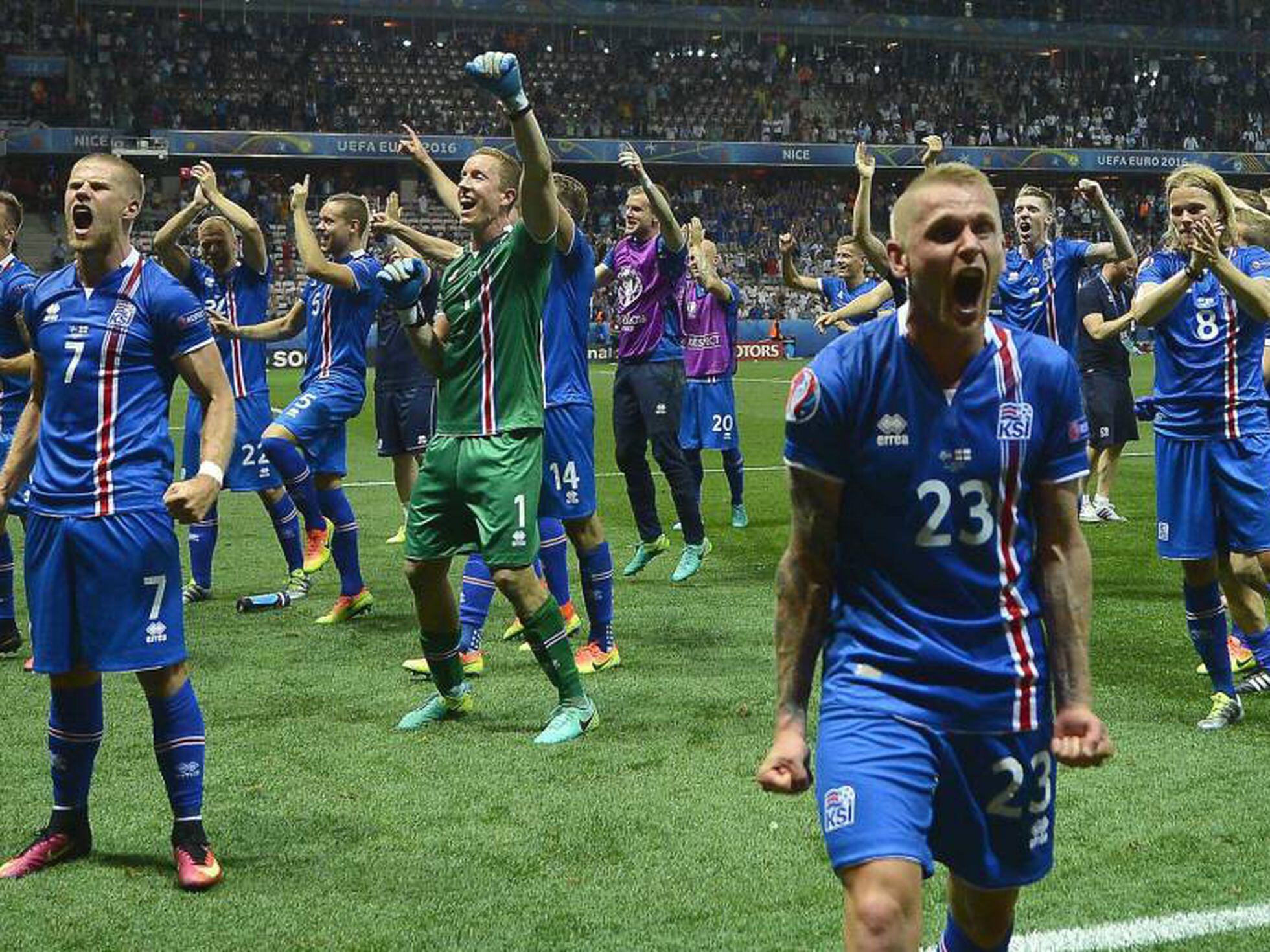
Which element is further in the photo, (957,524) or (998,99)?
(998,99)

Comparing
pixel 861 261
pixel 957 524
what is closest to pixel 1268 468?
pixel 957 524

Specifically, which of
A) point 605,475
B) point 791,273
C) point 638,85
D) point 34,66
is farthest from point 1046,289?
point 638,85

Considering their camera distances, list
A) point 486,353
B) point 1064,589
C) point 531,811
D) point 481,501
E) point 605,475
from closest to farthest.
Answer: point 1064,589 → point 531,811 → point 481,501 → point 486,353 → point 605,475

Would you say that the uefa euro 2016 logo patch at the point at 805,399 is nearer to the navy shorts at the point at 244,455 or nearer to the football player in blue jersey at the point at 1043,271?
the football player in blue jersey at the point at 1043,271

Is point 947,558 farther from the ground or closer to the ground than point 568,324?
closer to the ground

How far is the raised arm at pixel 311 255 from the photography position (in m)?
8.94

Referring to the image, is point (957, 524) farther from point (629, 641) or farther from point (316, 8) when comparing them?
point (316, 8)

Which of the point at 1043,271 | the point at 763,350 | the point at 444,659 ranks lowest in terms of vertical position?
the point at 763,350

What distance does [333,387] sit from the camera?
1017 cm

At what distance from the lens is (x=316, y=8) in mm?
48250

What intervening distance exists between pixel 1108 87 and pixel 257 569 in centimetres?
5143

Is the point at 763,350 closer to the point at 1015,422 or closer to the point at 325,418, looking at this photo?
the point at 325,418

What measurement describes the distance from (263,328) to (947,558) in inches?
295

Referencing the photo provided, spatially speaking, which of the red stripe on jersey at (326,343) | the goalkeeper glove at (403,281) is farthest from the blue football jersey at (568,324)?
the red stripe on jersey at (326,343)
